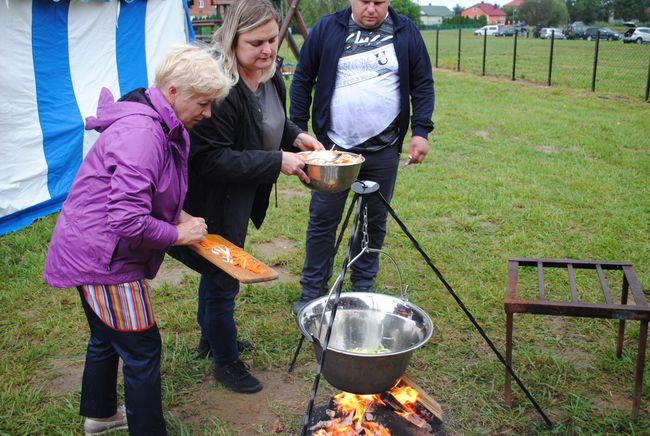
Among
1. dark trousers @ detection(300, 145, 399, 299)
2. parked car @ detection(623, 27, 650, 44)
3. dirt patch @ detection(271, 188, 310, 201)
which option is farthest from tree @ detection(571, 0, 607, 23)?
dark trousers @ detection(300, 145, 399, 299)

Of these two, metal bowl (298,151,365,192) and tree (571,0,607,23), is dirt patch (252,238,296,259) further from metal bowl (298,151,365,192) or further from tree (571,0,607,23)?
tree (571,0,607,23)

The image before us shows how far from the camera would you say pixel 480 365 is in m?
3.16

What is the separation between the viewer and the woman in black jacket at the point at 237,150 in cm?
242

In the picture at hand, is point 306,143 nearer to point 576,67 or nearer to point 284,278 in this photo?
point 284,278

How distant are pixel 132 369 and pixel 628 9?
66724 mm

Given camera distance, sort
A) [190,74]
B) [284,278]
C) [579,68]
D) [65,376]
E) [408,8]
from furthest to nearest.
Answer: [408,8], [579,68], [284,278], [65,376], [190,74]

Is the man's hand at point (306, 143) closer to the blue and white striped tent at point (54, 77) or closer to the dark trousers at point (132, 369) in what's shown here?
the dark trousers at point (132, 369)

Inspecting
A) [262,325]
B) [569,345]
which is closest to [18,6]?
[262,325]

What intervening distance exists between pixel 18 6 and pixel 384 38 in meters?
3.50

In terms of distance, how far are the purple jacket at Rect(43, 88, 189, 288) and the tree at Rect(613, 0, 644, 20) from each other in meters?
65.2

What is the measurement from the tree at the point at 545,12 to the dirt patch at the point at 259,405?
70634 mm

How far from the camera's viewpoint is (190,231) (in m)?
2.11

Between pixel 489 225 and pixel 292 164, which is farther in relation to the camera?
pixel 489 225

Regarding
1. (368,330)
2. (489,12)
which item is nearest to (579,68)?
(368,330)
